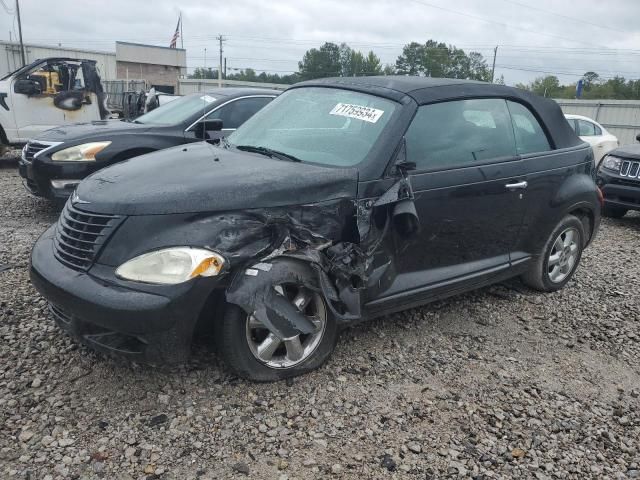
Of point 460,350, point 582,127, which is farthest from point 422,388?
point 582,127

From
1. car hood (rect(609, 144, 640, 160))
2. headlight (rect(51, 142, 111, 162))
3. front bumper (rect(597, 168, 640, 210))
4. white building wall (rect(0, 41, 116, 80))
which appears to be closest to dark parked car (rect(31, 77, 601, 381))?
headlight (rect(51, 142, 111, 162))

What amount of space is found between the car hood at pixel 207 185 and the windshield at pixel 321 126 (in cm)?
23

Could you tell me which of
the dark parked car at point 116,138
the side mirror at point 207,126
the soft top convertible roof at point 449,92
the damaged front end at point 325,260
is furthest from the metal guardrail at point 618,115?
the damaged front end at point 325,260

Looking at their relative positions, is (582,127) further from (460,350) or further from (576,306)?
(460,350)

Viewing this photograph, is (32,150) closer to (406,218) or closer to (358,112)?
(358,112)

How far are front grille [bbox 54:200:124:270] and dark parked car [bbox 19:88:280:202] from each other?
233 centimetres

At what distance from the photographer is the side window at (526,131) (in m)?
4.23

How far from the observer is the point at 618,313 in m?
Result: 4.55

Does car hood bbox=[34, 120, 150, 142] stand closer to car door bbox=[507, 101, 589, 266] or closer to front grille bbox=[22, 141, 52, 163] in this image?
front grille bbox=[22, 141, 52, 163]

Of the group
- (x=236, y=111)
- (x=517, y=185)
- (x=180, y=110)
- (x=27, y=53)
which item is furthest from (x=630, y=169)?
(x=27, y=53)

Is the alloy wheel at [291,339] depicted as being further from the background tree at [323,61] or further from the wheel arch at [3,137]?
the background tree at [323,61]

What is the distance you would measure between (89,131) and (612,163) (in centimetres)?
730

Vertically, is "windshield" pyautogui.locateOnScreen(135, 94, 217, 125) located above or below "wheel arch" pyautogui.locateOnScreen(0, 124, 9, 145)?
above

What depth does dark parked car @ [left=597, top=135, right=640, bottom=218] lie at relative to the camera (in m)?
7.77
